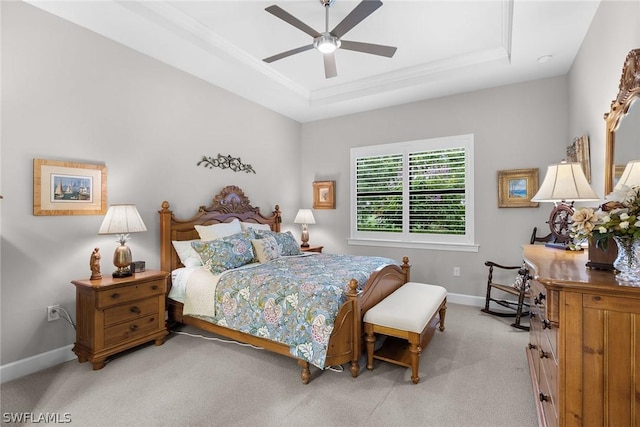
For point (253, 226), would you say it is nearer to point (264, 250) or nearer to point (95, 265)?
point (264, 250)

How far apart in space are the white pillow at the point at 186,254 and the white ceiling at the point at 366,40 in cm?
208

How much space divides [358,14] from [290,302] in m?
2.26

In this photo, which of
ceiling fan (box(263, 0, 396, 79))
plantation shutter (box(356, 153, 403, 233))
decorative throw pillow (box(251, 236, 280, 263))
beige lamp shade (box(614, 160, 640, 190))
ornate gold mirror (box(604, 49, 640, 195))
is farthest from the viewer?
plantation shutter (box(356, 153, 403, 233))

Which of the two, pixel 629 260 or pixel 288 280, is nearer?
pixel 629 260

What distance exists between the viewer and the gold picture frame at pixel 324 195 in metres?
5.35

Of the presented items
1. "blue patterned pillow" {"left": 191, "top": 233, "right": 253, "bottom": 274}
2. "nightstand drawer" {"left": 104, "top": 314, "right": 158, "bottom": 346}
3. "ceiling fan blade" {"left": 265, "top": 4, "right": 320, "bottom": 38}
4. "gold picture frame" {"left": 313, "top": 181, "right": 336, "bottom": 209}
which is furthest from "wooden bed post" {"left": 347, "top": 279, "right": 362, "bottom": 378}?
"gold picture frame" {"left": 313, "top": 181, "right": 336, "bottom": 209}

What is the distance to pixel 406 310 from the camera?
8.14 ft

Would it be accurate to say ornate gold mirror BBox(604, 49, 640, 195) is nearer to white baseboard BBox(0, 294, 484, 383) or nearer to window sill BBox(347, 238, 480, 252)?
window sill BBox(347, 238, 480, 252)

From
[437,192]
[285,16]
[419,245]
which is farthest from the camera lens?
[419,245]

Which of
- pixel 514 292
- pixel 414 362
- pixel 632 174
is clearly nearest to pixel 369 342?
pixel 414 362

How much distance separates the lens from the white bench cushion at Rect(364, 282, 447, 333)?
234 centimetres

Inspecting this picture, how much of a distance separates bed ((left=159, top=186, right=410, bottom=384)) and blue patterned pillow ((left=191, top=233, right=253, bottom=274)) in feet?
0.35

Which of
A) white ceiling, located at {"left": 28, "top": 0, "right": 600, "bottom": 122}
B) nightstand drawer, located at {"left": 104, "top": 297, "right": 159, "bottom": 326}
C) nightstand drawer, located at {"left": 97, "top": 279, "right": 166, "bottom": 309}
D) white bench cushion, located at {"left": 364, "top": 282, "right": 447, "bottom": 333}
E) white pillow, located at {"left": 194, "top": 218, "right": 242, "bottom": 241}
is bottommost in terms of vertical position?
nightstand drawer, located at {"left": 104, "top": 297, "right": 159, "bottom": 326}

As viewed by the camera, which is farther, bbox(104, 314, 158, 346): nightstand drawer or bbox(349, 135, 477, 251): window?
bbox(349, 135, 477, 251): window
